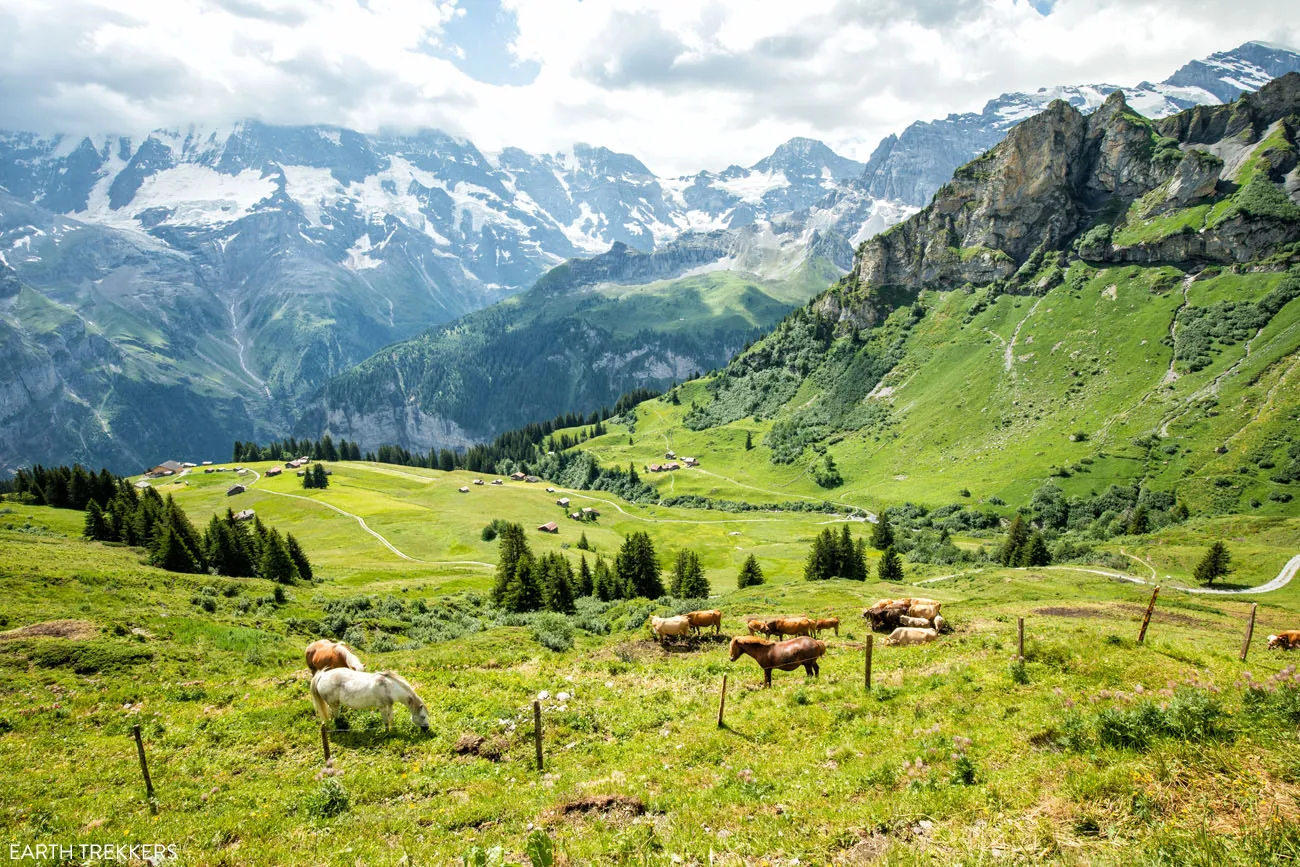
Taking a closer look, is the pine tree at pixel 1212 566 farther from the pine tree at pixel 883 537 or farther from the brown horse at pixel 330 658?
the brown horse at pixel 330 658

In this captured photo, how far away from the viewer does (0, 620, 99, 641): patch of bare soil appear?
26.9 meters

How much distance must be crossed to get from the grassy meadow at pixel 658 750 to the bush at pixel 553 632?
1034 millimetres

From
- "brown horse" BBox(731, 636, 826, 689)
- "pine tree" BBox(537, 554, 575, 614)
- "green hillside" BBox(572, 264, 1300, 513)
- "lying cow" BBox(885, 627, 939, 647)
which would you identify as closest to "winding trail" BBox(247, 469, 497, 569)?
"pine tree" BBox(537, 554, 575, 614)

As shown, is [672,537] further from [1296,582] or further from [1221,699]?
[1221,699]

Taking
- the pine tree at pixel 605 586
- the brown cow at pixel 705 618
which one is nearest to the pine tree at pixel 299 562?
the pine tree at pixel 605 586

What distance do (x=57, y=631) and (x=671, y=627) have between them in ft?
100

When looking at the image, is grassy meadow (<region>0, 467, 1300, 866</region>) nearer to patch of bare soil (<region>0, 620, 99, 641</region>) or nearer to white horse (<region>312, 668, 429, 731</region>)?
patch of bare soil (<region>0, 620, 99, 641</region>)

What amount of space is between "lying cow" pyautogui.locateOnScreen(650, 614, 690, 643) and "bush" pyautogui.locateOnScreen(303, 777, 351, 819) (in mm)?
20603

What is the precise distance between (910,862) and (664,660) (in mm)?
20419

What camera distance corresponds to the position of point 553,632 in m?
39.1

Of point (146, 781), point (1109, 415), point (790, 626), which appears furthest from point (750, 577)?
point (1109, 415)

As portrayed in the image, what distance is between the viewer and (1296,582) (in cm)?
7181

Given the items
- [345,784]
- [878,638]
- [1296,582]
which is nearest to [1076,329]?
[1296,582]

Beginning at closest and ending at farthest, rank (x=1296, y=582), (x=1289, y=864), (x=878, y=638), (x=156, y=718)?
(x=1289, y=864), (x=156, y=718), (x=878, y=638), (x=1296, y=582)
